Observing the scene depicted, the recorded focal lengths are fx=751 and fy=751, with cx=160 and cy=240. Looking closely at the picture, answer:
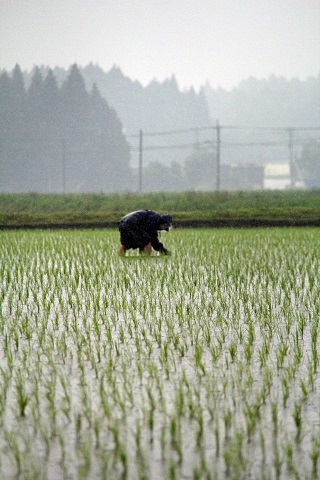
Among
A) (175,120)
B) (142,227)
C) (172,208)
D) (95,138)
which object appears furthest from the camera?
(175,120)

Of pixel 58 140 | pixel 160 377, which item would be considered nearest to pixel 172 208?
pixel 160 377

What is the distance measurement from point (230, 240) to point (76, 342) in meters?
7.25

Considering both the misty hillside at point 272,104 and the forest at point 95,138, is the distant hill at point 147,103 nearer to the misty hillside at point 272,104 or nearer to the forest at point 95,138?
the forest at point 95,138

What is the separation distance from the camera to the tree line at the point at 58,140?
4138 centimetres

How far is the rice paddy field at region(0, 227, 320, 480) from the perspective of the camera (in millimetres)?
2264

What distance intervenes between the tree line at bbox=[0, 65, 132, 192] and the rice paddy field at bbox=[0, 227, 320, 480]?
34.0 meters

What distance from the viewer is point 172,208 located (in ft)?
62.0

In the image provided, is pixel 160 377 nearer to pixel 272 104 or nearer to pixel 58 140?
pixel 58 140

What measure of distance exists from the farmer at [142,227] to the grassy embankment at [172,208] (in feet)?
22.5

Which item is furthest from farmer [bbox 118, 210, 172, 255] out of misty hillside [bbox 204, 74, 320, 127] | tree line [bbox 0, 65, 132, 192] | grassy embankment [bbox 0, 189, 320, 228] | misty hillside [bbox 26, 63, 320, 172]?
misty hillside [bbox 204, 74, 320, 127]

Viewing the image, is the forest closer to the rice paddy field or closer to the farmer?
the farmer

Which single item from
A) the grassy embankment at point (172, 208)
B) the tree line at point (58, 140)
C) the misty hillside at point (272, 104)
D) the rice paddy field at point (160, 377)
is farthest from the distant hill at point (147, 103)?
the rice paddy field at point (160, 377)

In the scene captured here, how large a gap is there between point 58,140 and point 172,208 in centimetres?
2496

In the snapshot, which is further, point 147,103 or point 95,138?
point 147,103
